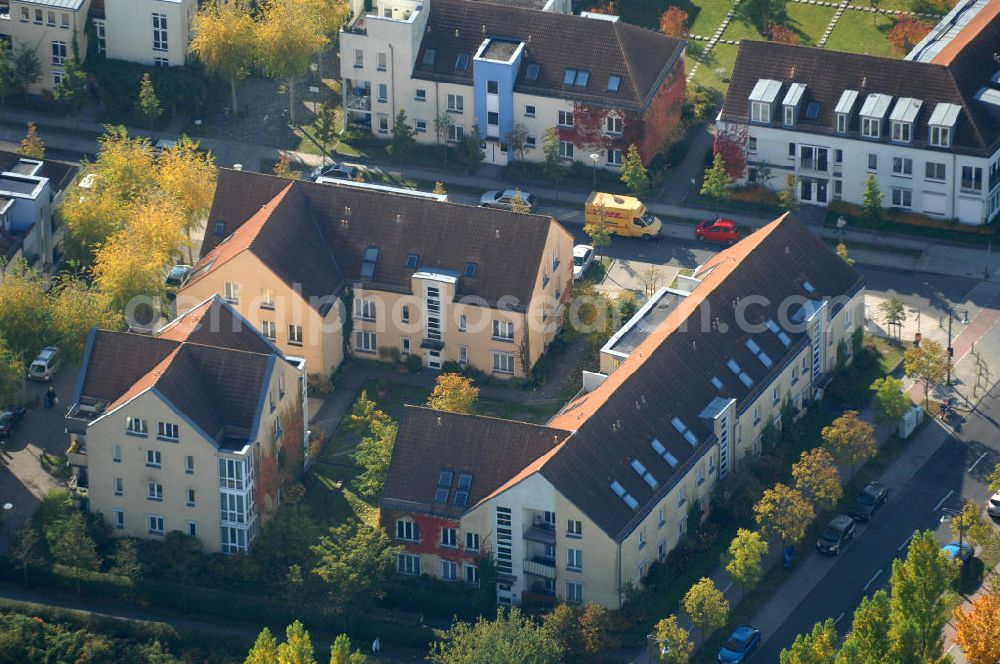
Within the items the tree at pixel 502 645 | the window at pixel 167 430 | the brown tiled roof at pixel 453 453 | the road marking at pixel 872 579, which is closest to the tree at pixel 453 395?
the brown tiled roof at pixel 453 453

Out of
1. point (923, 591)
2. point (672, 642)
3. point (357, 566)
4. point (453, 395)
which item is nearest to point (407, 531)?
point (357, 566)

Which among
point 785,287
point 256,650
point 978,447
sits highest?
point 785,287

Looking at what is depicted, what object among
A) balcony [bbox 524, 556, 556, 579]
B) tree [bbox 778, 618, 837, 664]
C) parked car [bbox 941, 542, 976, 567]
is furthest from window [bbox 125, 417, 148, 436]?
parked car [bbox 941, 542, 976, 567]

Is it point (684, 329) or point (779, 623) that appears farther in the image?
point (684, 329)

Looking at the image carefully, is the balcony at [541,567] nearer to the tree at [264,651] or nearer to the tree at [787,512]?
the tree at [787,512]

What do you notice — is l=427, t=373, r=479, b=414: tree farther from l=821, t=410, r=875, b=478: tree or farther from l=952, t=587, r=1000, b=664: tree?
l=952, t=587, r=1000, b=664: tree

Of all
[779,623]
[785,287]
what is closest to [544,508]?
[779,623]

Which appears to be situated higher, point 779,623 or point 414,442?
point 414,442

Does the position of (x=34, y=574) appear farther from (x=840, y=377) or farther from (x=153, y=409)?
(x=840, y=377)
